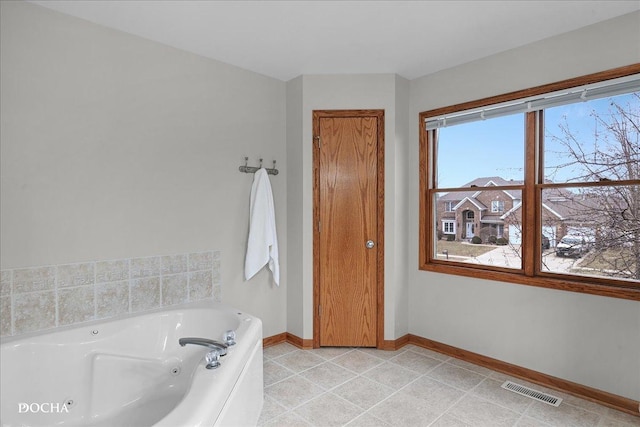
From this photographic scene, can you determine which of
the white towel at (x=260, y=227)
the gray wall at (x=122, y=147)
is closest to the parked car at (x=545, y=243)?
the white towel at (x=260, y=227)

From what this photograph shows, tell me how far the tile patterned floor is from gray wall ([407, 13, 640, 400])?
196 mm

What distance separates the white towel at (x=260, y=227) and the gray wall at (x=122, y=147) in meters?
0.10

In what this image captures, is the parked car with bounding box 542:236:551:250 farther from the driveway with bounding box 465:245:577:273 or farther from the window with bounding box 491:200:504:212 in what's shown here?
the window with bounding box 491:200:504:212

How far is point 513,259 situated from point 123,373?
108 inches

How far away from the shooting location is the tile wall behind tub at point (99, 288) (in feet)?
6.77

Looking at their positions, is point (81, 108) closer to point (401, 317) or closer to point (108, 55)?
point (108, 55)

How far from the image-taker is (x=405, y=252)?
333cm

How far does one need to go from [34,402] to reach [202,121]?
6.53ft

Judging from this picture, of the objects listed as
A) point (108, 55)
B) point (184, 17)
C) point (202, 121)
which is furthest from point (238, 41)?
point (108, 55)

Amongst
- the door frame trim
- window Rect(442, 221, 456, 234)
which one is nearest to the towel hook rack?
the door frame trim

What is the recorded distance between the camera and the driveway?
255cm

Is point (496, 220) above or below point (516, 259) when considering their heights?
above

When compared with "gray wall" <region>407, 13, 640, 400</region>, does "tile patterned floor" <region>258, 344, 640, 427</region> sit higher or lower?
lower

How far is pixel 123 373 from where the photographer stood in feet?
6.91
